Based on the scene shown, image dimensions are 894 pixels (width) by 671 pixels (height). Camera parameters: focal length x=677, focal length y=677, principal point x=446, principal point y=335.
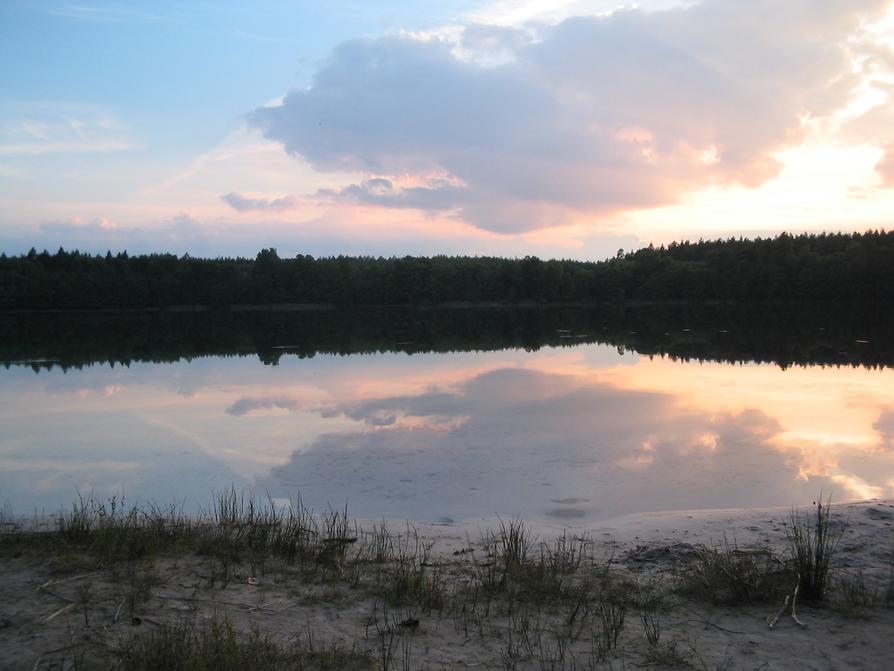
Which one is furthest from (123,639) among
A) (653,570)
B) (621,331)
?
(621,331)

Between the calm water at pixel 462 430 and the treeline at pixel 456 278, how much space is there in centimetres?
5614

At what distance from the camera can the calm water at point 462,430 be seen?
9844mm

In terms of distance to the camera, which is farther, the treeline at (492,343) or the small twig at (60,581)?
the treeline at (492,343)

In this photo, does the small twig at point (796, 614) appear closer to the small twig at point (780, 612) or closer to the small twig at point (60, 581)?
the small twig at point (780, 612)

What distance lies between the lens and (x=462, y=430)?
551 inches

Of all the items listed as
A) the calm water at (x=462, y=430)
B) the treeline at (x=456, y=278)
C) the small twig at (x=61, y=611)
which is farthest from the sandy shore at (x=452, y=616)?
the treeline at (x=456, y=278)

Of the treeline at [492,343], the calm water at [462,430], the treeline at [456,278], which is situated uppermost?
the treeline at [456,278]

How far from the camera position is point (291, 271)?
10119 centimetres

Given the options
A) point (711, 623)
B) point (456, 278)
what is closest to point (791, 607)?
point (711, 623)

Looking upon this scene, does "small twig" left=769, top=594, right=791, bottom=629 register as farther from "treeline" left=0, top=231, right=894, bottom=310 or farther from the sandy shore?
"treeline" left=0, top=231, right=894, bottom=310

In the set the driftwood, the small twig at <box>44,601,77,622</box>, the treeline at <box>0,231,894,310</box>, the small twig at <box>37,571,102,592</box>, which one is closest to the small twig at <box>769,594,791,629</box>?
the driftwood

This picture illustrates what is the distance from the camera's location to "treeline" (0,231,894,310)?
259 ft

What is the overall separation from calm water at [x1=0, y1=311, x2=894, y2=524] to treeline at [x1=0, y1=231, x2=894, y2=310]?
56.1 metres

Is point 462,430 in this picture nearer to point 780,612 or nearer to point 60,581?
point 60,581
